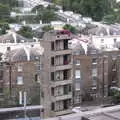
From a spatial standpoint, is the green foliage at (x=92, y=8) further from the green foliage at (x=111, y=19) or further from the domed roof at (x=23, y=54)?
the domed roof at (x=23, y=54)

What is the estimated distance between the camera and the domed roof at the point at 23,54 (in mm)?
18223

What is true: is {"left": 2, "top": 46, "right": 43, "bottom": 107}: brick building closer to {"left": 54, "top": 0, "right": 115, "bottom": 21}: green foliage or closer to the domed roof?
the domed roof

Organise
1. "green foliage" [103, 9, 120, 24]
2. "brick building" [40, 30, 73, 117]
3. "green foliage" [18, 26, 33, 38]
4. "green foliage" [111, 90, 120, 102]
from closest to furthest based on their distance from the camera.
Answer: "brick building" [40, 30, 73, 117] → "green foliage" [111, 90, 120, 102] → "green foliage" [18, 26, 33, 38] → "green foliage" [103, 9, 120, 24]

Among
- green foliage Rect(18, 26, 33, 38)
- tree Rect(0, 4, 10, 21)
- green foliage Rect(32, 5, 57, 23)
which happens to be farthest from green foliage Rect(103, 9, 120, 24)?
green foliage Rect(18, 26, 33, 38)

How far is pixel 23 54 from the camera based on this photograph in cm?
1836

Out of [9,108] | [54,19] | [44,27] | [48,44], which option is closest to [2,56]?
[9,108]

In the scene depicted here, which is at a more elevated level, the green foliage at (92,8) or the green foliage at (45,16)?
the green foliage at (92,8)

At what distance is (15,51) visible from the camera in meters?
18.7

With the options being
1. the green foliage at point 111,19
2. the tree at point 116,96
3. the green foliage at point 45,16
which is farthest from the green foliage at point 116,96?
the green foliage at point 45,16

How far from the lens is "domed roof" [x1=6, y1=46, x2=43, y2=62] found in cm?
1822

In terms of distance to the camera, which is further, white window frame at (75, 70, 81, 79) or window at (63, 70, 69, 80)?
white window frame at (75, 70, 81, 79)

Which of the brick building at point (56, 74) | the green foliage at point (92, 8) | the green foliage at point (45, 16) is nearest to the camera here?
the brick building at point (56, 74)

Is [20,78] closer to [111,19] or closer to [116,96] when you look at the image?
[116,96]

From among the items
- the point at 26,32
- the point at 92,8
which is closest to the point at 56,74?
the point at 26,32
